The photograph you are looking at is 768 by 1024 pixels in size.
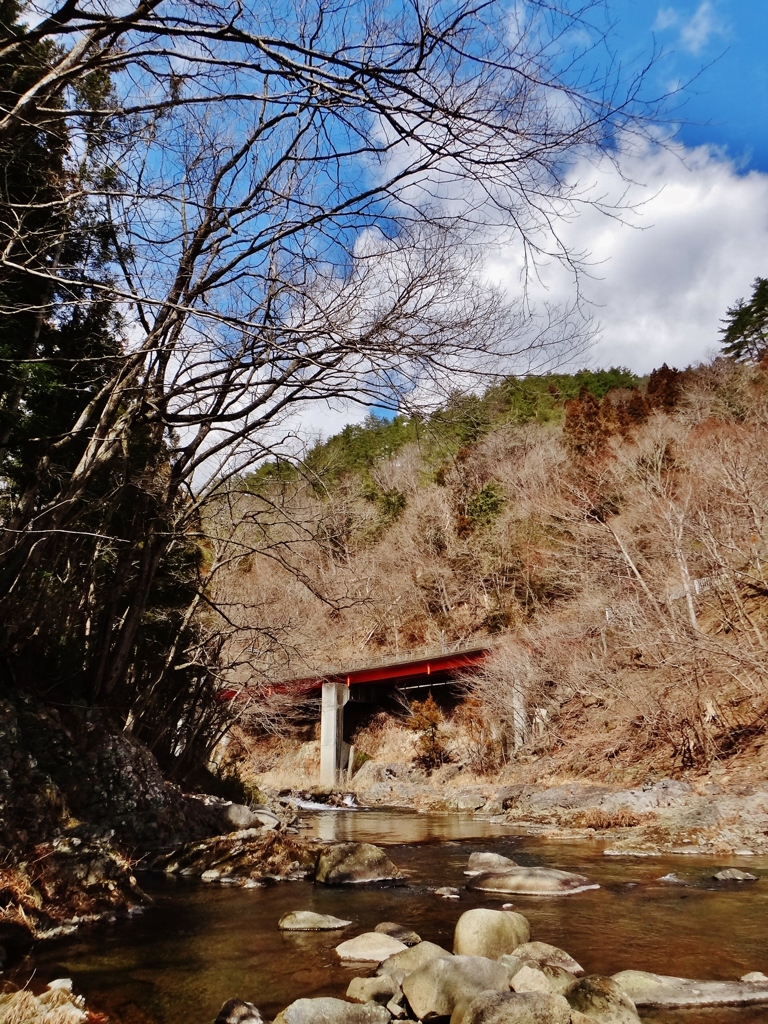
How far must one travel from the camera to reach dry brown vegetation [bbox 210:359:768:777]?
1157 cm

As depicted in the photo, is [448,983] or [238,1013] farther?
[448,983]

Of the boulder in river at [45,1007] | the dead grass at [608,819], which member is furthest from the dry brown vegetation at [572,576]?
the boulder in river at [45,1007]

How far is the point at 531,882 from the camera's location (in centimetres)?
800

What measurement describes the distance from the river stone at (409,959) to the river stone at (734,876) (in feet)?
16.8

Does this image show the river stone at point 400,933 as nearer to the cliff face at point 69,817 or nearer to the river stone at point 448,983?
the river stone at point 448,983

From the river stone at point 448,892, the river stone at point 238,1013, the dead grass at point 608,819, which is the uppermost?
the river stone at point 238,1013

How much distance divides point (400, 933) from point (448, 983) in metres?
1.76

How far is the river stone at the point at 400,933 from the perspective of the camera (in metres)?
5.72

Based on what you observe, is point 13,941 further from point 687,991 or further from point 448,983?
point 687,991

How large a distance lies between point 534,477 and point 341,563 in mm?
22894

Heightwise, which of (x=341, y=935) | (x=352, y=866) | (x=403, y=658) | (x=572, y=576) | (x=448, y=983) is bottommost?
(x=352, y=866)

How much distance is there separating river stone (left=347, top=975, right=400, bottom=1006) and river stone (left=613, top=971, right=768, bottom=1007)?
4.84 ft

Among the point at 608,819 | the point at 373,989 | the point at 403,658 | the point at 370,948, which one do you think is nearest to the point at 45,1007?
the point at 373,989

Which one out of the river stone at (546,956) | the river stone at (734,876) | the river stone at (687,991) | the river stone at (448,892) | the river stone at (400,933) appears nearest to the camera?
the river stone at (687,991)
